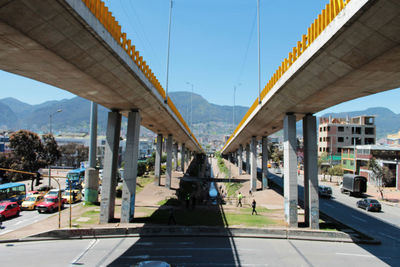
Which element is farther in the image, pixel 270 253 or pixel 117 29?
pixel 270 253

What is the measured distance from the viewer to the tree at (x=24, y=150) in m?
51.7

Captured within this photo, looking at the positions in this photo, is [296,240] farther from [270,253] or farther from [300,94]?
[300,94]

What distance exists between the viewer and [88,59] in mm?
12797

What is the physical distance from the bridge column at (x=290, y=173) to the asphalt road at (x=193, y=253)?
3.38 meters

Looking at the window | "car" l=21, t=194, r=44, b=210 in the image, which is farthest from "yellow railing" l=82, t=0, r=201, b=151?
the window

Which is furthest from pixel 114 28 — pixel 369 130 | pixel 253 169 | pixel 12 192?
pixel 369 130

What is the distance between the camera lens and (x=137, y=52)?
1700 cm

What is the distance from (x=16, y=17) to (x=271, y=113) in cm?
2232

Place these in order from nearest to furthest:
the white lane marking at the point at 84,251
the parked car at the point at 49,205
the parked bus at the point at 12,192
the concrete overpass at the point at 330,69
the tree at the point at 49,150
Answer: the concrete overpass at the point at 330,69
the white lane marking at the point at 84,251
the parked car at the point at 49,205
the parked bus at the point at 12,192
the tree at the point at 49,150

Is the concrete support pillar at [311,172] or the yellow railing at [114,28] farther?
the concrete support pillar at [311,172]

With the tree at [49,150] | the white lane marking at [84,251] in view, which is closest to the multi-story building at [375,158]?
the white lane marking at [84,251]

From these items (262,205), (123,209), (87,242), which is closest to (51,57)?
(87,242)

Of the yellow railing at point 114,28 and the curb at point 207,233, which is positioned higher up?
the yellow railing at point 114,28

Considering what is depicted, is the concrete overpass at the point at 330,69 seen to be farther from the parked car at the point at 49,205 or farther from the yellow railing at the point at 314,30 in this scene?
the parked car at the point at 49,205
